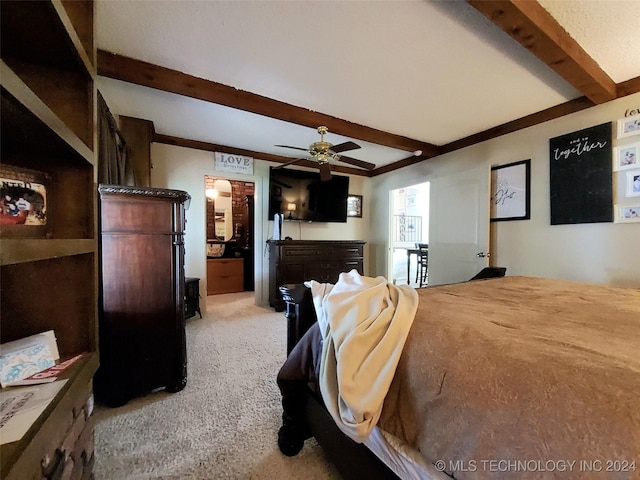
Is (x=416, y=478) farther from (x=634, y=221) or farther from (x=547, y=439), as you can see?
(x=634, y=221)

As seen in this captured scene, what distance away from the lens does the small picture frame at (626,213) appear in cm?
233

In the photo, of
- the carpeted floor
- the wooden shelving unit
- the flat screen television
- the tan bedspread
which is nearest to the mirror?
the flat screen television

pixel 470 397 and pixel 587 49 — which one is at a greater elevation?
pixel 587 49

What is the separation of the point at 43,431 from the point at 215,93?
2.53 m

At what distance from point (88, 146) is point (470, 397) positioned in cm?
128

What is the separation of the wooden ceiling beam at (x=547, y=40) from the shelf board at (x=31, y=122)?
1.87 m

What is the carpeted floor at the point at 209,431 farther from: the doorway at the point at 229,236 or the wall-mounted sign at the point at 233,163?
the doorway at the point at 229,236

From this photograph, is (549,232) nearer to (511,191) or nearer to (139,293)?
(511,191)

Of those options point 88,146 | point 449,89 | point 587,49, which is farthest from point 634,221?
point 88,146

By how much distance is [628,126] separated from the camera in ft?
7.77

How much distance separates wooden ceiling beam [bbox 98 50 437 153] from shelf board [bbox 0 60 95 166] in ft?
5.80

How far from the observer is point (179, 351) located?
189cm

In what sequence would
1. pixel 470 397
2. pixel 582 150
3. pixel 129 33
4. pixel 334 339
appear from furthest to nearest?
1. pixel 582 150
2. pixel 129 33
3. pixel 334 339
4. pixel 470 397

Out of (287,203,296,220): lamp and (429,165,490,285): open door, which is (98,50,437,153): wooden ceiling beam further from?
(287,203,296,220): lamp
